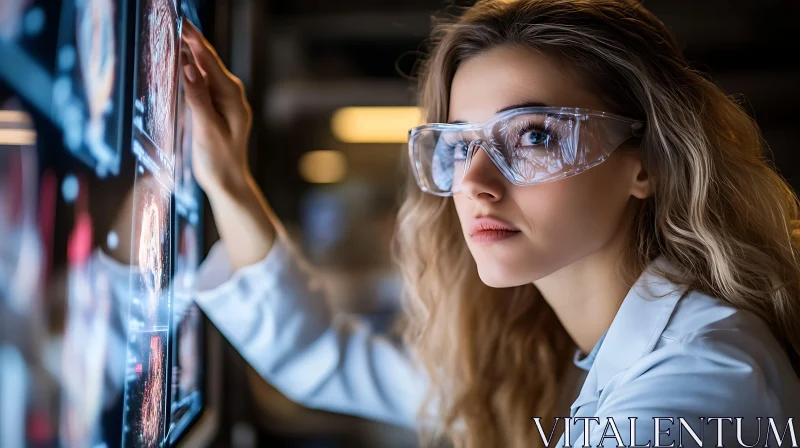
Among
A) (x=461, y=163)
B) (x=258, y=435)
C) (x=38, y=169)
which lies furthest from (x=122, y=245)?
(x=258, y=435)

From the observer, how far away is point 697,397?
28.3 inches

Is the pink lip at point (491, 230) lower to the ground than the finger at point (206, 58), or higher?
lower

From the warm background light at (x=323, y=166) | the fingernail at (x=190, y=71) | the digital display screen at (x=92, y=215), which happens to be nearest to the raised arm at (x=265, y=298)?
the fingernail at (x=190, y=71)

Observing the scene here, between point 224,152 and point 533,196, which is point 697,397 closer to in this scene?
point 533,196

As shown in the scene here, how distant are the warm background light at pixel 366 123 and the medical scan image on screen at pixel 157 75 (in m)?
0.91

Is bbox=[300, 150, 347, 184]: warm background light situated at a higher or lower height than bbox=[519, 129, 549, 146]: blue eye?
lower

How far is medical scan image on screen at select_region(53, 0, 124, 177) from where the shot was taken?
40cm

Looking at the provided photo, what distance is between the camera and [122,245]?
0.52 meters

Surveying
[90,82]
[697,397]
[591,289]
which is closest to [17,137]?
[90,82]

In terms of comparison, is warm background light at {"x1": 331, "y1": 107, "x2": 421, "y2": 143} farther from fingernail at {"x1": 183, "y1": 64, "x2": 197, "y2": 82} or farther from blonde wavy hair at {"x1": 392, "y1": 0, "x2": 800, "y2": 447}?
fingernail at {"x1": 183, "y1": 64, "x2": 197, "y2": 82}

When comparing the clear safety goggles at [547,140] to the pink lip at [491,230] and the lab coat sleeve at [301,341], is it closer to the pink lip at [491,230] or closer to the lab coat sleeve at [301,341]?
the pink lip at [491,230]

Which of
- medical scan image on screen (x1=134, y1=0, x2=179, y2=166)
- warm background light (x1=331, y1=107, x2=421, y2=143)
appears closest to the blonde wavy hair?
medical scan image on screen (x1=134, y1=0, x2=179, y2=166)

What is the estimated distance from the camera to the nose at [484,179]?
2.81 feet

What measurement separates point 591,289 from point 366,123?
33.1 inches
